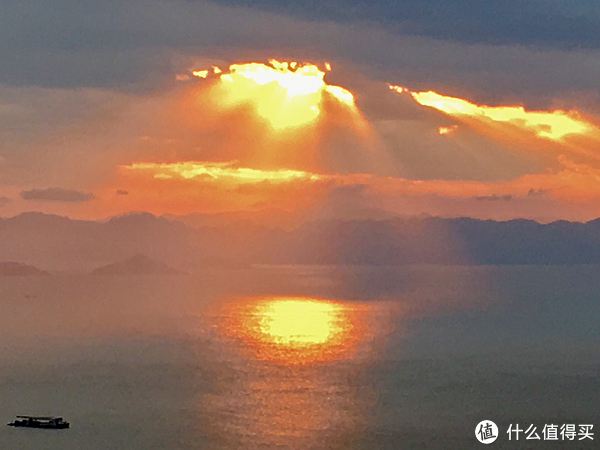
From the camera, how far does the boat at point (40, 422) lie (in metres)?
109

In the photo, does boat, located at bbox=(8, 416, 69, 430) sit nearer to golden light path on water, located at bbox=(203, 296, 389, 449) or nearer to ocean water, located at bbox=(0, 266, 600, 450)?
ocean water, located at bbox=(0, 266, 600, 450)

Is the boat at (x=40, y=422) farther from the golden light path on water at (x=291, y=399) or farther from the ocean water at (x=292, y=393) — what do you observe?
the golden light path on water at (x=291, y=399)

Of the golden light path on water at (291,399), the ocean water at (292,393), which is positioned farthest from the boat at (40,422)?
the golden light path on water at (291,399)

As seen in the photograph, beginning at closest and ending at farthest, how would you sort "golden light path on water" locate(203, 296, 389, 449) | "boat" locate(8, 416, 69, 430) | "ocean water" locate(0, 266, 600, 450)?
"golden light path on water" locate(203, 296, 389, 449)
"ocean water" locate(0, 266, 600, 450)
"boat" locate(8, 416, 69, 430)

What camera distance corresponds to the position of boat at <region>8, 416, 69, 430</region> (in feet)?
359

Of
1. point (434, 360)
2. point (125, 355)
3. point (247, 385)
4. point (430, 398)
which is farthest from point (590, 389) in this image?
point (125, 355)

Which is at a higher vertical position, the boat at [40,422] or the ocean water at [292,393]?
the ocean water at [292,393]

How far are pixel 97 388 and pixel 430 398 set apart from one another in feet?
180

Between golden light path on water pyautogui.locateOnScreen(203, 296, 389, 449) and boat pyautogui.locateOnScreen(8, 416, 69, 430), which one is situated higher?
golden light path on water pyautogui.locateOnScreen(203, 296, 389, 449)

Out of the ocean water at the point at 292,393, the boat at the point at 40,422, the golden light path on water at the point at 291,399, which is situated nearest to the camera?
the golden light path on water at the point at 291,399

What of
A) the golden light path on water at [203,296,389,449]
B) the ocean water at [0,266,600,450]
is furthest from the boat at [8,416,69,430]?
the golden light path on water at [203,296,389,449]

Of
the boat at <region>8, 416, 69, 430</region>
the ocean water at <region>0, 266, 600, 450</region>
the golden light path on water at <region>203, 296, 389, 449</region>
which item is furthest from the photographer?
the boat at <region>8, 416, 69, 430</region>

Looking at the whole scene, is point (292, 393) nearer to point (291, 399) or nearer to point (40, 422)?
point (291, 399)

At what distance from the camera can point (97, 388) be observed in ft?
445
